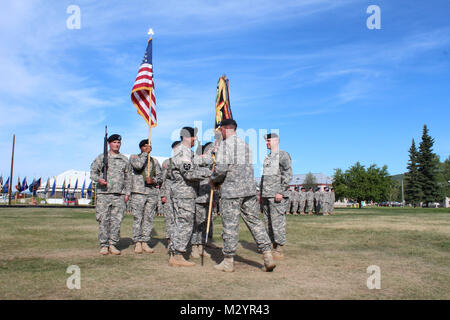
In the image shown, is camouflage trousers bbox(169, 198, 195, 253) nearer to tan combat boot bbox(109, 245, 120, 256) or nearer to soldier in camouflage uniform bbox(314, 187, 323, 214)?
tan combat boot bbox(109, 245, 120, 256)

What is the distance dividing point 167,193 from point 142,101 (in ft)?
7.32

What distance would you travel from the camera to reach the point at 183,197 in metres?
6.07

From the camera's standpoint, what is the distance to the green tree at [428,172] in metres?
64.9

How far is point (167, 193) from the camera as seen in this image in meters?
7.90

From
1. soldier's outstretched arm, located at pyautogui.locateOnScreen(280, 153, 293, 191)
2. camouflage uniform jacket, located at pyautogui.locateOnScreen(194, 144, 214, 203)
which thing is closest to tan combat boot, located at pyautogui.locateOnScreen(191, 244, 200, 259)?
camouflage uniform jacket, located at pyautogui.locateOnScreen(194, 144, 214, 203)

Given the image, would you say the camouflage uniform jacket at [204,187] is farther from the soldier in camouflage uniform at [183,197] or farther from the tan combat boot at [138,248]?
the tan combat boot at [138,248]

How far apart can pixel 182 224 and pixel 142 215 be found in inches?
76.2

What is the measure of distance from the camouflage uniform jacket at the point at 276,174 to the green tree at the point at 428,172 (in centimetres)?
6822

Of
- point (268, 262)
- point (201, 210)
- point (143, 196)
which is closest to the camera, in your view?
point (268, 262)


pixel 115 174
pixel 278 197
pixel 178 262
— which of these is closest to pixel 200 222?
pixel 178 262

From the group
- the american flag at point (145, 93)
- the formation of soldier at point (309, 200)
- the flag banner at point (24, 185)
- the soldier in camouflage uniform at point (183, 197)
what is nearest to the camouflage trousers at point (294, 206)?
the formation of soldier at point (309, 200)

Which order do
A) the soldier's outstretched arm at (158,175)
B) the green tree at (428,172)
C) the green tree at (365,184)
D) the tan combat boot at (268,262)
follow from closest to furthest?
the tan combat boot at (268,262)
the soldier's outstretched arm at (158,175)
the green tree at (365,184)
the green tree at (428,172)

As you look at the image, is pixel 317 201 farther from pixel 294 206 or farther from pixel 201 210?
pixel 201 210
